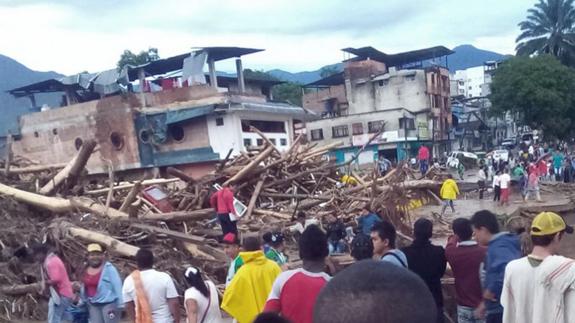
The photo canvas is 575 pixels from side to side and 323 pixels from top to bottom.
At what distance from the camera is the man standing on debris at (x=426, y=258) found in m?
4.91

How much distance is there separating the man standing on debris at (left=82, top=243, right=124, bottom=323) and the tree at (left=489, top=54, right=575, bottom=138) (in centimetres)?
3997

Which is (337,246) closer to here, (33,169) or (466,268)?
(466,268)

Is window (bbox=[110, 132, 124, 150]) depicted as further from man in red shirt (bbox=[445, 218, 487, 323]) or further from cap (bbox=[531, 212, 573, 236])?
cap (bbox=[531, 212, 573, 236])

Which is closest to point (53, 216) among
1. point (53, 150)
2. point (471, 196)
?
point (471, 196)

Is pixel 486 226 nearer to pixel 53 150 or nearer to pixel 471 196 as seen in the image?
pixel 471 196

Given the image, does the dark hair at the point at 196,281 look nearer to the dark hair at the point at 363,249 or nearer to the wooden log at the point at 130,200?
the dark hair at the point at 363,249

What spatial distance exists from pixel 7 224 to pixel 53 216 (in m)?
1.14

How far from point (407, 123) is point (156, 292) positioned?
1637 inches

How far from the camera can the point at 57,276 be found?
6.79m

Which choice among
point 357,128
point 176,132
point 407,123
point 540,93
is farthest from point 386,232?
point 407,123

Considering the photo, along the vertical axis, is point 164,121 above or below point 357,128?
above

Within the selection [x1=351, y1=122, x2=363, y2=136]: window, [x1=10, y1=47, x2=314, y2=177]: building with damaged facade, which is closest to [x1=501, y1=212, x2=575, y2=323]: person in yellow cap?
[x1=10, y1=47, x2=314, y2=177]: building with damaged facade

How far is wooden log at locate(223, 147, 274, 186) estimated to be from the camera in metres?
16.2

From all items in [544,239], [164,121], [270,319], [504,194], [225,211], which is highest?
[164,121]
